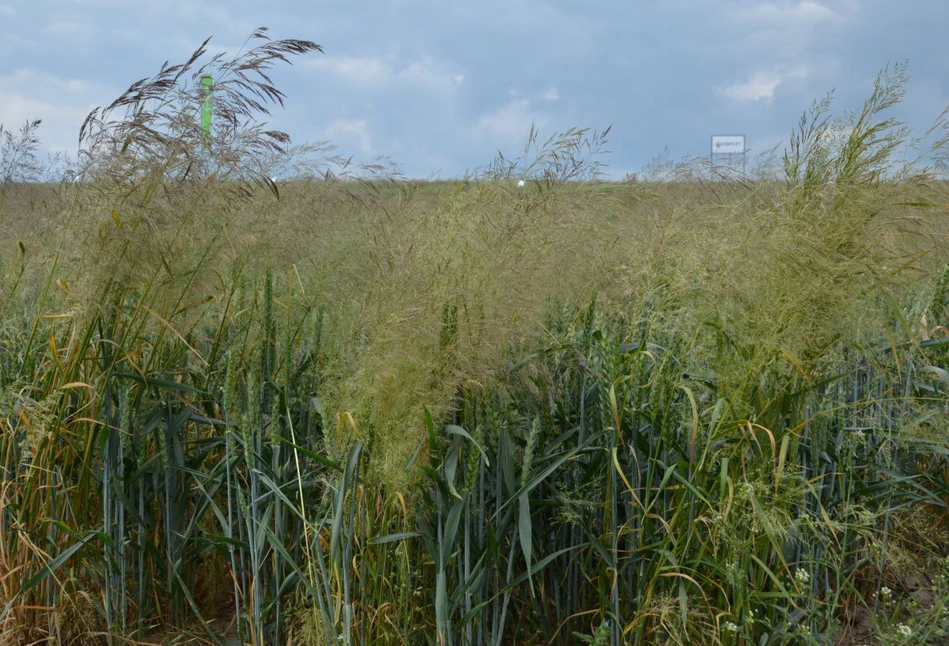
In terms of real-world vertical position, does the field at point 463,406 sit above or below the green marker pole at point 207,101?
below

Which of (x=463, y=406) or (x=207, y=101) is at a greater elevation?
(x=207, y=101)

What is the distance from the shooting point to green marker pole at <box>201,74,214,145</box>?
321cm

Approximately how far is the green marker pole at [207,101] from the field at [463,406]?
5 cm

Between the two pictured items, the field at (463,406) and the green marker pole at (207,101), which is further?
the green marker pole at (207,101)

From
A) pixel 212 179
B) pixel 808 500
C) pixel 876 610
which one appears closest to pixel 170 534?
pixel 212 179

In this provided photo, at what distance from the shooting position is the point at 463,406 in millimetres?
2801

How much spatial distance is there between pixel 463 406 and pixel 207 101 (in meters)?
1.47

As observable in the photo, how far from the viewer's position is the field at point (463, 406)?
2.51 metres

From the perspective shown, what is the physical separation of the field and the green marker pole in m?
0.05

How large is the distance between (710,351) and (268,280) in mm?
1477

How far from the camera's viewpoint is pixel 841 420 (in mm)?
3066

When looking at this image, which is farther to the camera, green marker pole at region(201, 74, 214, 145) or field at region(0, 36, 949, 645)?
green marker pole at region(201, 74, 214, 145)

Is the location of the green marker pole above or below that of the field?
above

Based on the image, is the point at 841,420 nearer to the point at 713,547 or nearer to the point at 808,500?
the point at 808,500
